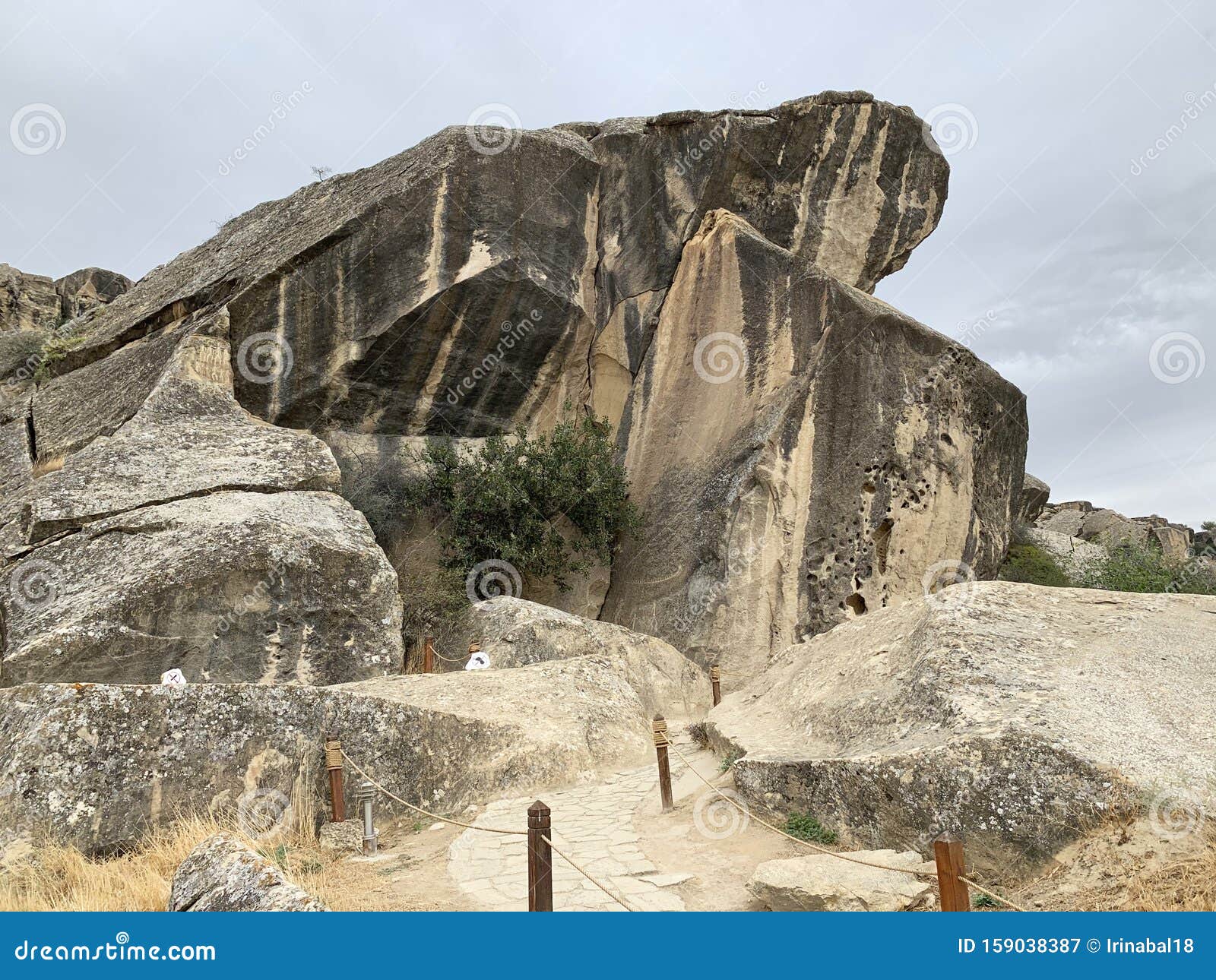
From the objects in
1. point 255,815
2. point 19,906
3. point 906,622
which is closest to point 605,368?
point 906,622

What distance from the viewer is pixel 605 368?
49.9 ft

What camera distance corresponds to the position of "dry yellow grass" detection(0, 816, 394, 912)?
14.7 ft

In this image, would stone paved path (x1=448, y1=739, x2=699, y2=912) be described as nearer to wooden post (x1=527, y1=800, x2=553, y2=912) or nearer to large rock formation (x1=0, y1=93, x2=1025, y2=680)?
wooden post (x1=527, y1=800, x2=553, y2=912)

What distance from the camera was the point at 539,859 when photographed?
12.4ft

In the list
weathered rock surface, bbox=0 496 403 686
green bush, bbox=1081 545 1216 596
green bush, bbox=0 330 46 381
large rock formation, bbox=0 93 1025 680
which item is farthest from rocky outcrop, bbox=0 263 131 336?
green bush, bbox=1081 545 1216 596

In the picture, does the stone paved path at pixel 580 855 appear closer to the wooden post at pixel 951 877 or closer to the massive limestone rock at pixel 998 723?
the massive limestone rock at pixel 998 723

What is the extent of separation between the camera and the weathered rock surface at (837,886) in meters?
3.84

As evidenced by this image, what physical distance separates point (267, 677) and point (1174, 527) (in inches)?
1309

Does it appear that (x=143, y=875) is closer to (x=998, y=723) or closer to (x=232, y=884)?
(x=232, y=884)

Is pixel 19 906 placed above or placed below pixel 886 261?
below

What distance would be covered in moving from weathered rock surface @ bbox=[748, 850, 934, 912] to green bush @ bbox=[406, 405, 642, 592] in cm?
908

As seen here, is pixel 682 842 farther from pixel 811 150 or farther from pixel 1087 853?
pixel 811 150

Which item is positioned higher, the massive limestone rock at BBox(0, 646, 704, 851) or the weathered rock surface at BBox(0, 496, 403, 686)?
the weathered rock surface at BBox(0, 496, 403, 686)

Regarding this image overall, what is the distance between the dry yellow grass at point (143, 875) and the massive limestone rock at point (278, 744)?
0.57 feet
